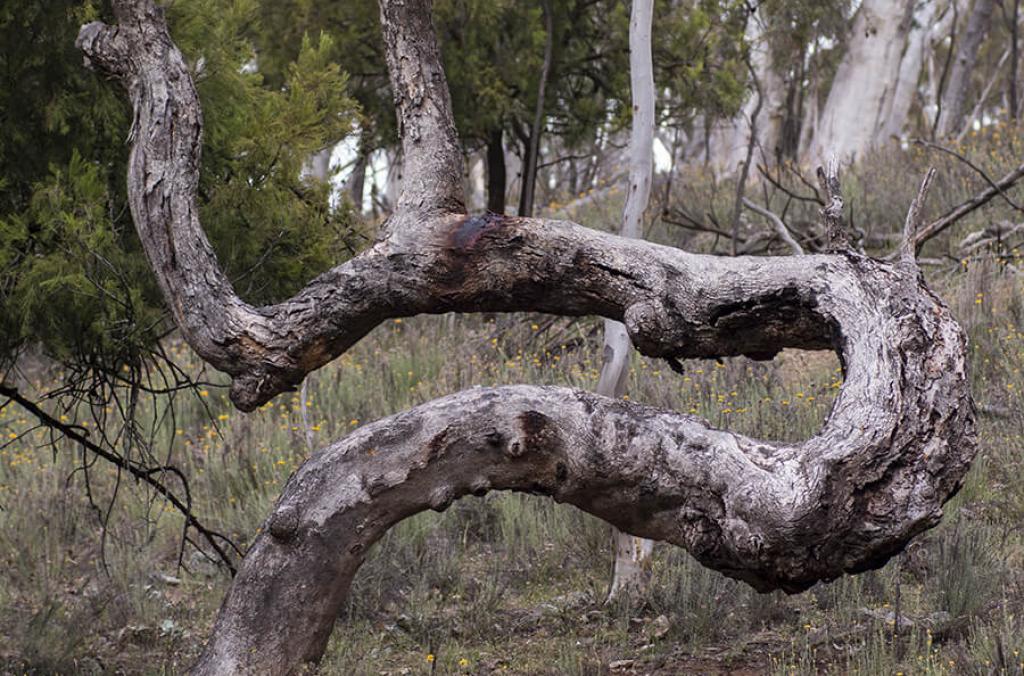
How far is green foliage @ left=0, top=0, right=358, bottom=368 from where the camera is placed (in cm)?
486

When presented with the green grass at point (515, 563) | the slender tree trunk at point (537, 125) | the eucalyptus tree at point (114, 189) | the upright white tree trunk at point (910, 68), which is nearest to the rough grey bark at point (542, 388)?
the eucalyptus tree at point (114, 189)

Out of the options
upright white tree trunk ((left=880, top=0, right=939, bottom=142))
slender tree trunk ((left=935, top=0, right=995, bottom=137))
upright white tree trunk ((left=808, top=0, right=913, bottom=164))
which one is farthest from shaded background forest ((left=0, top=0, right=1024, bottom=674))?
upright white tree trunk ((left=880, top=0, right=939, bottom=142))

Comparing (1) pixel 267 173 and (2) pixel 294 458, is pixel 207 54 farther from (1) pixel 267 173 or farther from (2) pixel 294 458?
(2) pixel 294 458

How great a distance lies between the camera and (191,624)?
7.08 m

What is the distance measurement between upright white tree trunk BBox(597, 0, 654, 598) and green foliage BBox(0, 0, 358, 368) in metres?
1.45

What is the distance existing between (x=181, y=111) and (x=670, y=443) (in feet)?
6.70

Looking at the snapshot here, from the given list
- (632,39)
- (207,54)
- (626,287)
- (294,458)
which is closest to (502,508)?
(294,458)

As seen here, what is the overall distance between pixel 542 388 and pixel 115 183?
2.34 meters

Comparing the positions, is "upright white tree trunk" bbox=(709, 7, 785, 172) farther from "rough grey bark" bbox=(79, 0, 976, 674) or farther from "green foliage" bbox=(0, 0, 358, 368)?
"rough grey bark" bbox=(79, 0, 976, 674)

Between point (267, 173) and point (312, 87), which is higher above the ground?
point (312, 87)

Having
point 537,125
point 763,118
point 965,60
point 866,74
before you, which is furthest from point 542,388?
point 763,118

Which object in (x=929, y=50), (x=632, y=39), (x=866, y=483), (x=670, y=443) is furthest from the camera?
(x=929, y=50)

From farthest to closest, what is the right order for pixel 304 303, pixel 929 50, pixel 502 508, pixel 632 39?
pixel 929 50, pixel 502 508, pixel 632 39, pixel 304 303

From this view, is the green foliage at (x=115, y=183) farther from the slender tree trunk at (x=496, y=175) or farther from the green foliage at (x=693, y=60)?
the slender tree trunk at (x=496, y=175)
